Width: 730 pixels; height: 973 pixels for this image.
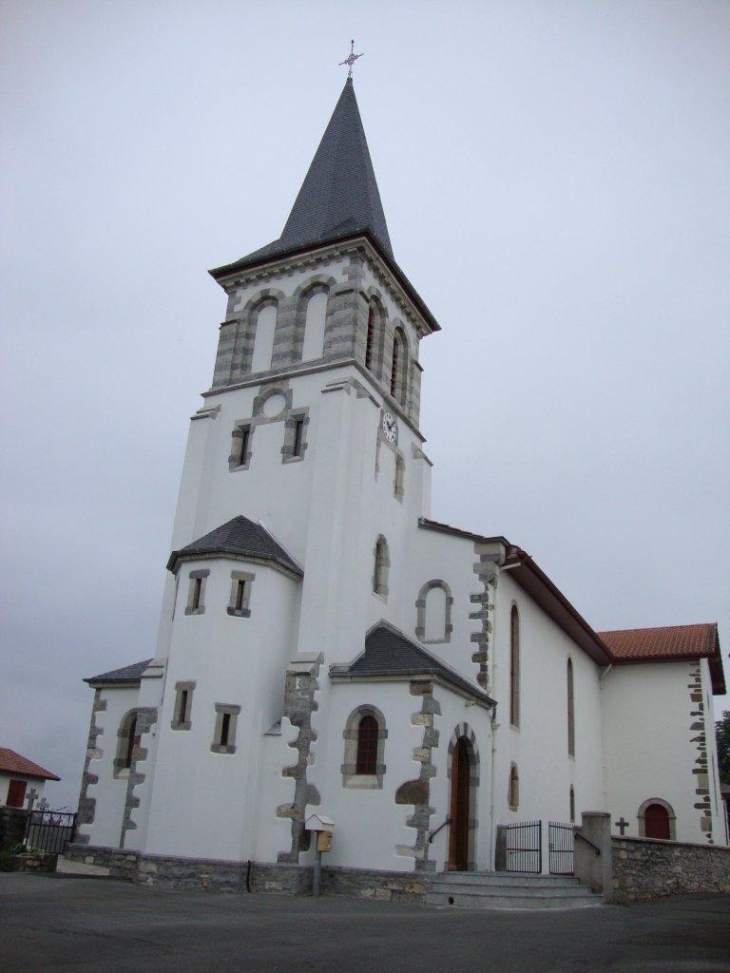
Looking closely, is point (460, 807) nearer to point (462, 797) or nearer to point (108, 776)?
point (462, 797)

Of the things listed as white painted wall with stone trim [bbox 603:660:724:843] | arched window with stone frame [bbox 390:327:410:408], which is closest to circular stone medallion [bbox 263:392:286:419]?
arched window with stone frame [bbox 390:327:410:408]

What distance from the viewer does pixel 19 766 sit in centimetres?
4194

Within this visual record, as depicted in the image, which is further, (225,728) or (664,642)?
(664,642)

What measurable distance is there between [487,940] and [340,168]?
24.2 metres

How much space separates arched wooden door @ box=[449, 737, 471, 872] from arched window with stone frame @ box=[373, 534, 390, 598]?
Answer: 14.5 feet

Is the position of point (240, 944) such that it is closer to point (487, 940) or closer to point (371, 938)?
point (371, 938)

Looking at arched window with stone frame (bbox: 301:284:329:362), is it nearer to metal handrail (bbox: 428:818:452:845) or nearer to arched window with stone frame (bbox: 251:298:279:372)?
arched window with stone frame (bbox: 251:298:279:372)

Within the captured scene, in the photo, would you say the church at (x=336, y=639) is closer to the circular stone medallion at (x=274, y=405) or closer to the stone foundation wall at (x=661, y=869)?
the circular stone medallion at (x=274, y=405)

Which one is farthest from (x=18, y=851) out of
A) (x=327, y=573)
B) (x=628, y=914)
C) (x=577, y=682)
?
(x=577, y=682)

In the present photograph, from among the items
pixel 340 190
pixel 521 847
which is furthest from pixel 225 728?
pixel 340 190

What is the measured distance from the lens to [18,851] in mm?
17734

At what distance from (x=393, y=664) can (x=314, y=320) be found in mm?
10270

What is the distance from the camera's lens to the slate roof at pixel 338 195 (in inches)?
1017

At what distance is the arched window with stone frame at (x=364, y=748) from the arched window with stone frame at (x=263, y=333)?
10.2 metres
